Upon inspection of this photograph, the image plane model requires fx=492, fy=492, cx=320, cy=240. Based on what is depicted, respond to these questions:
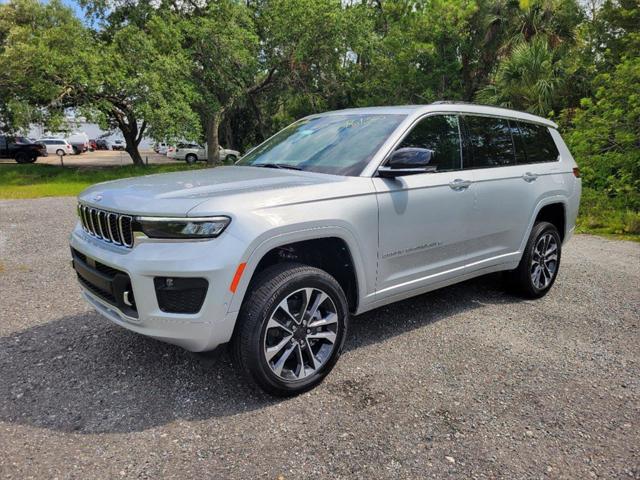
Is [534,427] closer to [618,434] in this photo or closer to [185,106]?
[618,434]

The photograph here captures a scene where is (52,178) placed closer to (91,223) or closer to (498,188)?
(91,223)

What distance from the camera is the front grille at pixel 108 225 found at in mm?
2844

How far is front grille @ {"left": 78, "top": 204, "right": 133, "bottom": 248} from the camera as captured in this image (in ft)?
9.33

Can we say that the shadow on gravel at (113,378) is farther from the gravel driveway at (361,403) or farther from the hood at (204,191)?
the hood at (204,191)

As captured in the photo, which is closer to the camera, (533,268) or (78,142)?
(533,268)

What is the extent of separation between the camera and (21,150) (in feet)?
101

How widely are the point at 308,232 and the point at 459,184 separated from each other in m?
1.56

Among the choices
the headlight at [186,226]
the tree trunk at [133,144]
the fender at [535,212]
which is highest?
the headlight at [186,226]

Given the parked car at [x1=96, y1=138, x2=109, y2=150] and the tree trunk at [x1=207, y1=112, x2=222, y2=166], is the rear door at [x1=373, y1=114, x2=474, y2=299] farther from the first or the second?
the parked car at [x1=96, y1=138, x2=109, y2=150]

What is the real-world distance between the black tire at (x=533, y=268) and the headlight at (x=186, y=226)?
129 inches

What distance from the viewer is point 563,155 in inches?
205

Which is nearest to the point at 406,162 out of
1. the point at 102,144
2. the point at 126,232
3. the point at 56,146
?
the point at 126,232

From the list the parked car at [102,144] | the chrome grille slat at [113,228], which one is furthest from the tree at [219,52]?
the parked car at [102,144]

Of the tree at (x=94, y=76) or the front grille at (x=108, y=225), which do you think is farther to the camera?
the tree at (x=94, y=76)
